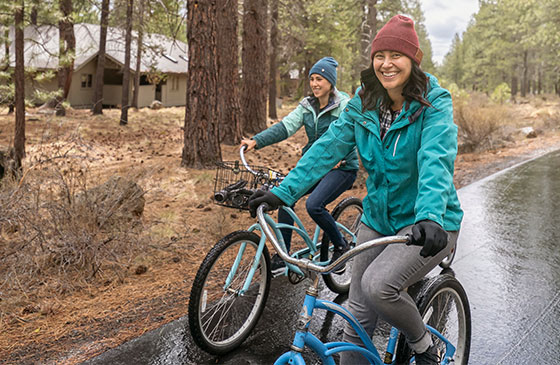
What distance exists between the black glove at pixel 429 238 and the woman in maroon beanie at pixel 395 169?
0.20 m

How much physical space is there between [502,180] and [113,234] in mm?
8480

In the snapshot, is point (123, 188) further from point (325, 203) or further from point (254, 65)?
point (254, 65)

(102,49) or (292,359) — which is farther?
(102,49)

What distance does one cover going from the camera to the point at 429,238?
2207mm

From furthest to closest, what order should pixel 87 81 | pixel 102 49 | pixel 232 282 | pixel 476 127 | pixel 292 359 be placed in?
pixel 87 81 → pixel 102 49 → pixel 476 127 → pixel 232 282 → pixel 292 359

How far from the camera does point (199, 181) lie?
10.3 meters

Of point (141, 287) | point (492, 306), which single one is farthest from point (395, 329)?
point (141, 287)

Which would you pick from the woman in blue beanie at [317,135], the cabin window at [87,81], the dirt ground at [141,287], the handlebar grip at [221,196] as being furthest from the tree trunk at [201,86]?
the cabin window at [87,81]

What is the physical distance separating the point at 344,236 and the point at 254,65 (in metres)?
11.5

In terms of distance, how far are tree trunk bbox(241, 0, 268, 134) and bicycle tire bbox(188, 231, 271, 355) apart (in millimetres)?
12413

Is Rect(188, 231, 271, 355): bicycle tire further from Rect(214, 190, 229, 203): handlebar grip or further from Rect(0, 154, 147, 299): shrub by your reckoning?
Rect(0, 154, 147, 299): shrub

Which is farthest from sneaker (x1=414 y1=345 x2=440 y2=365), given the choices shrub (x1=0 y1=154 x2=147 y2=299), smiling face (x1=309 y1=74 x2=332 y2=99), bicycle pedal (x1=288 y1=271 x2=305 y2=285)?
shrub (x1=0 y1=154 x2=147 y2=299)

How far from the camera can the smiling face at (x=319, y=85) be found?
491 cm

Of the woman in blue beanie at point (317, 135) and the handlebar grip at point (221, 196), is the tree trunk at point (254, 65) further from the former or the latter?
the handlebar grip at point (221, 196)
